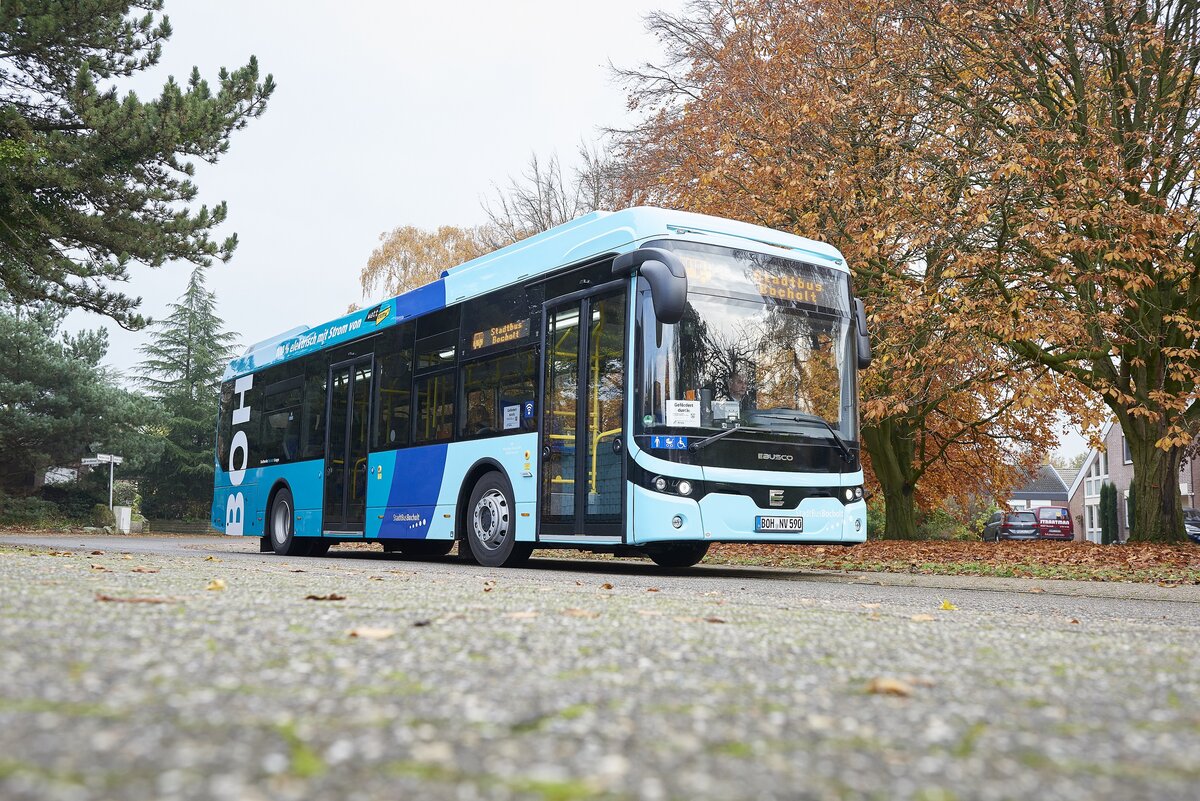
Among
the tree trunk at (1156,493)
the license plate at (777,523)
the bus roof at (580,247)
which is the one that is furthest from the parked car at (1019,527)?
the license plate at (777,523)

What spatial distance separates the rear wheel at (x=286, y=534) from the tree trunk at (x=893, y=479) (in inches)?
452

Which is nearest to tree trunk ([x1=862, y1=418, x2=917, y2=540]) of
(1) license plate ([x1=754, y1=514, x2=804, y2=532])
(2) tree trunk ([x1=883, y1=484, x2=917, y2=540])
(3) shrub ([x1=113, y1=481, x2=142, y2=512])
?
(2) tree trunk ([x1=883, y1=484, x2=917, y2=540])

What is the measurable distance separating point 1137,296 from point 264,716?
A: 1782 cm

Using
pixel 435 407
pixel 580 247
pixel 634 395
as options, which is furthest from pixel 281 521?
pixel 634 395

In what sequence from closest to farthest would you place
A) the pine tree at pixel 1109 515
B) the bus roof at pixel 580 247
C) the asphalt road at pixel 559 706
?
the asphalt road at pixel 559 706 → the bus roof at pixel 580 247 → the pine tree at pixel 1109 515

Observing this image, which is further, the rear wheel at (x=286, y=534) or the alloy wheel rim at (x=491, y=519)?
the rear wheel at (x=286, y=534)

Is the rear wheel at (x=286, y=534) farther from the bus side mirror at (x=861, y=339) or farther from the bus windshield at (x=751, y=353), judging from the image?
the bus side mirror at (x=861, y=339)

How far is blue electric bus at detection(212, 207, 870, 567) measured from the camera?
34.5 ft

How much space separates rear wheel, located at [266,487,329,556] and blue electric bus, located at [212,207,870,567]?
322 centimetres

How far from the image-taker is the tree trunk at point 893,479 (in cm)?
2333

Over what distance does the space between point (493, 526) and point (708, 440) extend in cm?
303

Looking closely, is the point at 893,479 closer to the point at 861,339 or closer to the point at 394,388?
the point at 861,339

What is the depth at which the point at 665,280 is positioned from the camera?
10.1 metres

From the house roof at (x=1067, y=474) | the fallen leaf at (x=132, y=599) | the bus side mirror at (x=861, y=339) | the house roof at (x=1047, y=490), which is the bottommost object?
the fallen leaf at (x=132, y=599)
